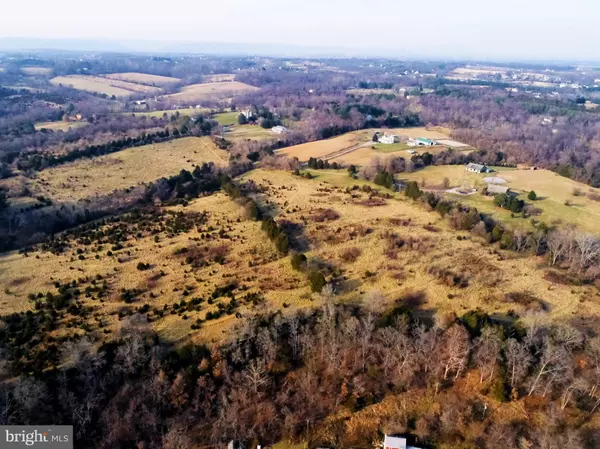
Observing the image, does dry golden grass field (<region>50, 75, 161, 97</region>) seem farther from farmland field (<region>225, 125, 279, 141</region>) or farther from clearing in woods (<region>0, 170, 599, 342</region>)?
clearing in woods (<region>0, 170, 599, 342</region>)

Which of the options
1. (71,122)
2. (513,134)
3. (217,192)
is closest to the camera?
(217,192)

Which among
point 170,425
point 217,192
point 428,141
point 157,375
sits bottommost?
point 170,425

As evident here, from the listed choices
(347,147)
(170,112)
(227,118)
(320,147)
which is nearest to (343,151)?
(347,147)

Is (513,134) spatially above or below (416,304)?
above

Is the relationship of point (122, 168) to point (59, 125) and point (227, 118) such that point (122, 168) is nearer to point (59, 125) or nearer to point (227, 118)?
point (59, 125)

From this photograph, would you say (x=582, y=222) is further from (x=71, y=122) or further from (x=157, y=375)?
(x=71, y=122)

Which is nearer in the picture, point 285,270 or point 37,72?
point 285,270

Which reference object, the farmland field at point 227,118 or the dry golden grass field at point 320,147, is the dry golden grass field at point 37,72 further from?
the dry golden grass field at point 320,147

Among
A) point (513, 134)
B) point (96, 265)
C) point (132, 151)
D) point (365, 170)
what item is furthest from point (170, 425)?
point (513, 134)
